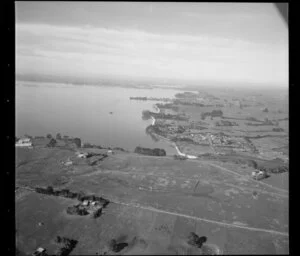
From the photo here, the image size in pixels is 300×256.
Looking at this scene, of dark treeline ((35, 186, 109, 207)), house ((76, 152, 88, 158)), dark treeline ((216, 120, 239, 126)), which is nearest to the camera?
dark treeline ((35, 186, 109, 207))

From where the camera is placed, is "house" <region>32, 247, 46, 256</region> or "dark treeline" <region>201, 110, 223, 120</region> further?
"dark treeline" <region>201, 110, 223, 120</region>

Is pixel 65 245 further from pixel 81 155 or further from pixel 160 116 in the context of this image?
pixel 160 116

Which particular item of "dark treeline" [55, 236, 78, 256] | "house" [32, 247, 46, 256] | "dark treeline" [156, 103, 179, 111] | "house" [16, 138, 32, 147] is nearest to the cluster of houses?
"dark treeline" [156, 103, 179, 111]

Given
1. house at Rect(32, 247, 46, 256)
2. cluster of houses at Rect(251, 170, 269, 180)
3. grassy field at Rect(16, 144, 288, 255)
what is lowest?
house at Rect(32, 247, 46, 256)

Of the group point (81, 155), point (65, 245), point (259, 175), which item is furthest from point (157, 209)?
point (81, 155)

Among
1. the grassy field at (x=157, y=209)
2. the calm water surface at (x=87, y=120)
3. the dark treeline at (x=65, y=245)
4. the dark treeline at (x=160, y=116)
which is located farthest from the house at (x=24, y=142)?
the dark treeline at (x=65, y=245)

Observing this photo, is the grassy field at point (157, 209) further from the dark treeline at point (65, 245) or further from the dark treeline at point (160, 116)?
the dark treeline at point (160, 116)

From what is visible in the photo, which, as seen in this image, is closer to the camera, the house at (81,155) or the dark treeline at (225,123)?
the house at (81,155)

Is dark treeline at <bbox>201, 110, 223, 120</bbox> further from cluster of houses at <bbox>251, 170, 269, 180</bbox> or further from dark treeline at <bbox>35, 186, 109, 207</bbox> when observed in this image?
dark treeline at <bbox>35, 186, 109, 207</bbox>

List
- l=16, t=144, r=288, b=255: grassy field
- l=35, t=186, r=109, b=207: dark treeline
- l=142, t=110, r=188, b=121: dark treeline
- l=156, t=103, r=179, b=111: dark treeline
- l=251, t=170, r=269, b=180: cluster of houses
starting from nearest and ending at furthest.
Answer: l=16, t=144, r=288, b=255: grassy field
l=35, t=186, r=109, b=207: dark treeline
l=251, t=170, r=269, b=180: cluster of houses
l=142, t=110, r=188, b=121: dark treeline
l=156, t=103, r=179, b=111: dark treeline

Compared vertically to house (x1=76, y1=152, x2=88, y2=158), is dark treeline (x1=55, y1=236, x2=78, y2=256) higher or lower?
lower

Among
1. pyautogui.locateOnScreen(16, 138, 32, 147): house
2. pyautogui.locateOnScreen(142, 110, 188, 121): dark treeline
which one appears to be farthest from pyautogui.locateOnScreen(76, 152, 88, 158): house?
pyautogui.locateOnScreen(142, 110, 188, 121): dark treeline
